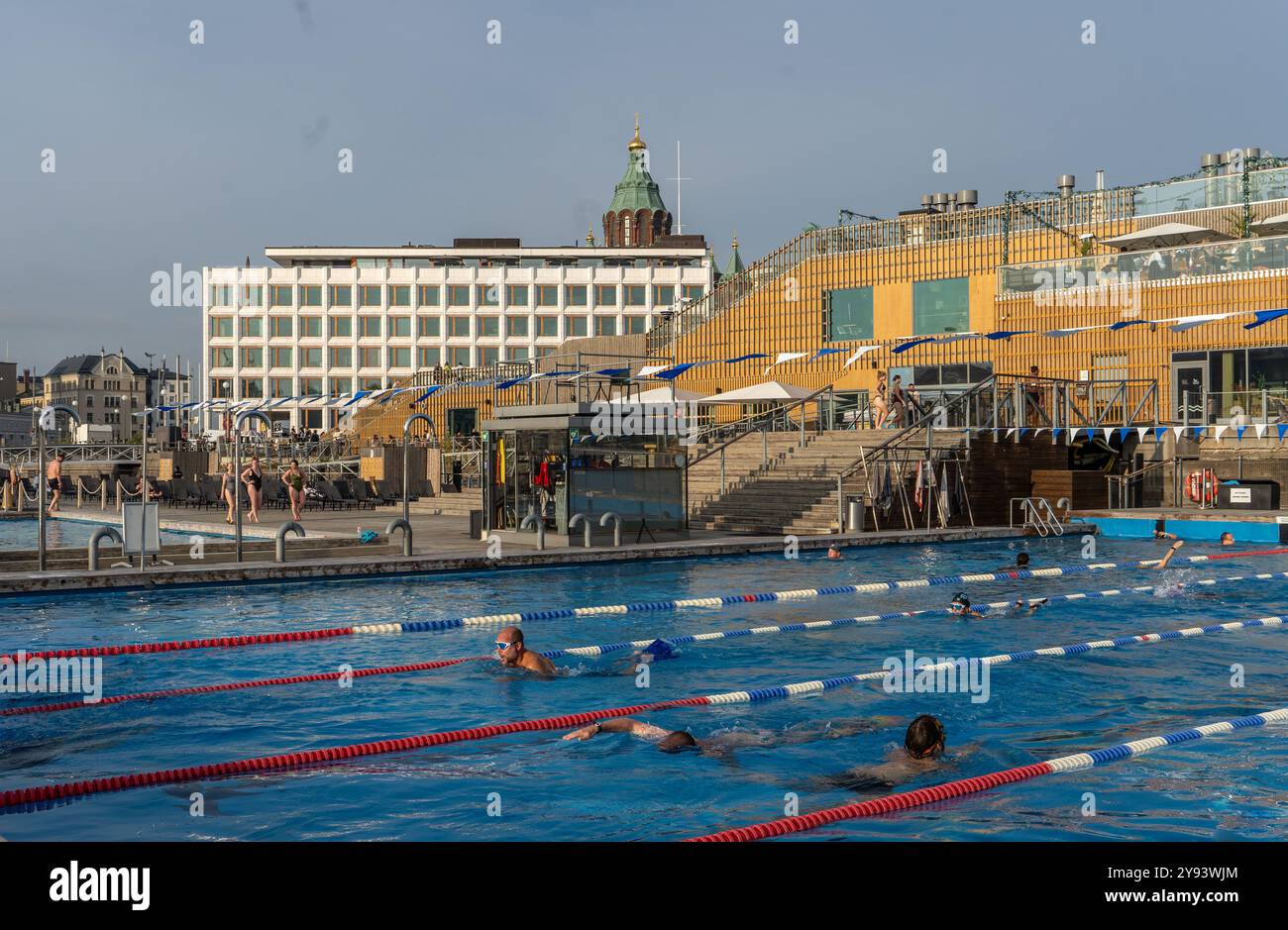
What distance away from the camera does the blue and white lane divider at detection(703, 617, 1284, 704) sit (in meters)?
11.1

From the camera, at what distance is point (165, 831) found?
7.33 metres

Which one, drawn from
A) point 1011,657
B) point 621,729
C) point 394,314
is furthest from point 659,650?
point 394,314

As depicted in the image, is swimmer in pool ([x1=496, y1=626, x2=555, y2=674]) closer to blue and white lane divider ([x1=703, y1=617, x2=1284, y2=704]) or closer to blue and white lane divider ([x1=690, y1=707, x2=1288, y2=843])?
blue and white lane divider ([x1=703, y1=617, x2=1284, y2=704])

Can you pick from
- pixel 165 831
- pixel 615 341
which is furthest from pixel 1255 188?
pixel 165 831

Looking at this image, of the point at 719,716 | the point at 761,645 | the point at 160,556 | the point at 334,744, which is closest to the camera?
the point at 334,744

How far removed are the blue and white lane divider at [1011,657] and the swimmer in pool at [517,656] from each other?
1758 mm

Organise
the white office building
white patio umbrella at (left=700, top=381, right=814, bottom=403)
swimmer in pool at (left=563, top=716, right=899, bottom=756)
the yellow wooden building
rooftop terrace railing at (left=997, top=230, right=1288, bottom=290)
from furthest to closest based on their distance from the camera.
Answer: the white office building → the yellow wooden building → rooftop terrace railing at (left=997, top=230, right=1288, bottom=290) → white patio umbrella at (left=700, top=381, right=814, bottom=403) → swimmer in pool at (left=563, top=716, right=899, bottom=756)

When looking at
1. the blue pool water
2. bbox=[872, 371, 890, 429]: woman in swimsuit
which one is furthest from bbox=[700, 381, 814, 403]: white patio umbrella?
the blue pool water

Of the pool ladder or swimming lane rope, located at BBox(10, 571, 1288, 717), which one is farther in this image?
the pool ladder

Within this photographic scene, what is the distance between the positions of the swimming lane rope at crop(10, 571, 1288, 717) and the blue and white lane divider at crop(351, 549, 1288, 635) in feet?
5.06

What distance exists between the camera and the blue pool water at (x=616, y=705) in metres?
7.69
